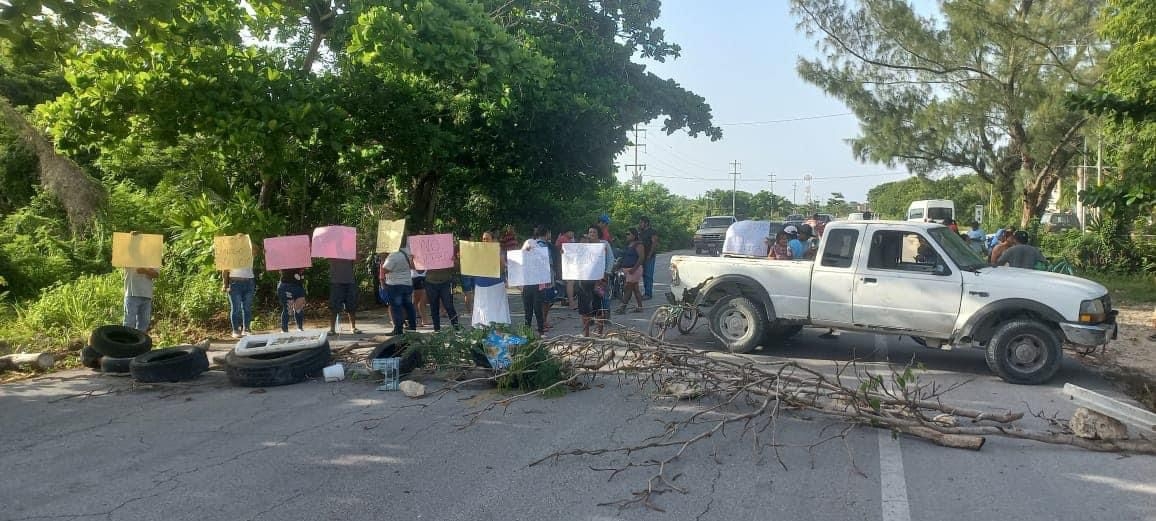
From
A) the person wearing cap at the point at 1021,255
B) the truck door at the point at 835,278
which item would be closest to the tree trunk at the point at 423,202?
the truck door at the point at 835,278

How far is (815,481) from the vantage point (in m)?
5.22

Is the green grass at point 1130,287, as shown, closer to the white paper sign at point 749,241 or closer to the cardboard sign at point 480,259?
the white paper sign at point 749,241

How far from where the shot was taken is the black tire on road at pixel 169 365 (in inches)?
323

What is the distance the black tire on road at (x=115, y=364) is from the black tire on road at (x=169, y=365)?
15 centimetres

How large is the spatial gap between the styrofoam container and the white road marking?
5.85 m

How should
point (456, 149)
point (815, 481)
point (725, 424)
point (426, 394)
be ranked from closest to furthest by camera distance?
point (815, 481) → point (725, 424) → point (426, 394) → point (456, 149)

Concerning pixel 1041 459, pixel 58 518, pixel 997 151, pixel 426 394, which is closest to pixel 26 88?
pixel 426 394

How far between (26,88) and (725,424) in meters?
20.0

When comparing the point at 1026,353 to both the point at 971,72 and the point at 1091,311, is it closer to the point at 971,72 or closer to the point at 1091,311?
the point at 1091,311

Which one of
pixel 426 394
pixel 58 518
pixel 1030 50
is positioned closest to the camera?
pixel 58 518

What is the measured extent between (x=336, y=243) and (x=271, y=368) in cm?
320

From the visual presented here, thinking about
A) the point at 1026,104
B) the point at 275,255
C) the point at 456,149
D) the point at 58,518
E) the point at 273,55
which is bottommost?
the point at 58,518

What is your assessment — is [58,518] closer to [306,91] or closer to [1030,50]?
[306,91]

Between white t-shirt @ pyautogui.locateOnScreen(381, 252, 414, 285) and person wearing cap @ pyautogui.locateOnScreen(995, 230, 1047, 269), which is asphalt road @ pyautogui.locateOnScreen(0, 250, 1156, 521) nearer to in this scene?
white t-shirt @ pyautogui.locateOnScreen(381, 252, 414, 285)
